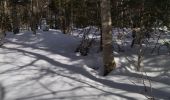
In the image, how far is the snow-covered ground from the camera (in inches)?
281

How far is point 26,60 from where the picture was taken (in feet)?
30.7

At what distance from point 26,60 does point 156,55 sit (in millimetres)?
3375

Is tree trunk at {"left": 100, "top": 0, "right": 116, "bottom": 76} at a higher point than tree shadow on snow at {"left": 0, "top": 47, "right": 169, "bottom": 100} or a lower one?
higher

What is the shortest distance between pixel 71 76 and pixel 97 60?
4.53ft

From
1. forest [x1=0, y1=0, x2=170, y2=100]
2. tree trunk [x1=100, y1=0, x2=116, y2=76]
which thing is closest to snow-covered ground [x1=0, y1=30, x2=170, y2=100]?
forest [x1=0, y1=0, x2=170, y2=100]

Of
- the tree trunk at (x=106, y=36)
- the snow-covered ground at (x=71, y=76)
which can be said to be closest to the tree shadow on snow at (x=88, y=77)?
the snow-covered ground at (x=71, y=76)

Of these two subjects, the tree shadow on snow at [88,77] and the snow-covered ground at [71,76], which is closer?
the snow-covered ground at [71,76]

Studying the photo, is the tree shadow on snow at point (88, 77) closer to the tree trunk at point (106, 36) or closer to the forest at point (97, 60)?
the forest at point (97, 60)

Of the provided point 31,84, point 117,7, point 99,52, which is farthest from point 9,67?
point 117,7

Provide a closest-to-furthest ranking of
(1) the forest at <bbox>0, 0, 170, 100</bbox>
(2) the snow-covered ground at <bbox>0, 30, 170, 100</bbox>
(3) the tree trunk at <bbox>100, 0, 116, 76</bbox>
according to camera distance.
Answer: (2) the snow-covered ground at <bbox>0, 30, 170, 100</bbox> → (1) the forest at <bbox>0, 0, 170, 100</bbox> → (3) the tree trunk at <bbox>100, 0, 116, 76</bbox>

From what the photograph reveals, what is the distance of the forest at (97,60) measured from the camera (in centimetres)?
730

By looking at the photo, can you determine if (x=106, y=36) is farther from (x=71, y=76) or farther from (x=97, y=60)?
(x=71, y=76)

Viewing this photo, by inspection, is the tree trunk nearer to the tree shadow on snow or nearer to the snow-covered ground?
the snow-covered ground

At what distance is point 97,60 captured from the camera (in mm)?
9383
